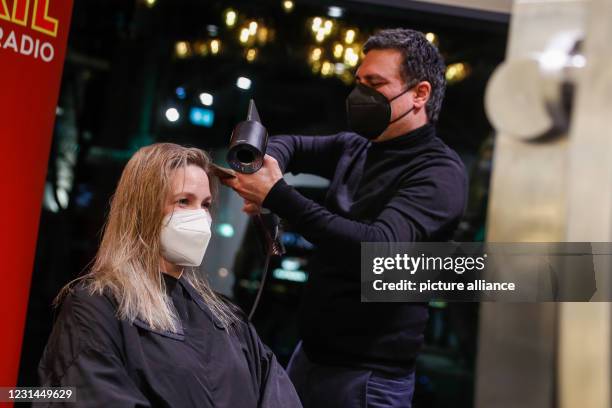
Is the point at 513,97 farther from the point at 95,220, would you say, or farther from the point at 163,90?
the point at 95,220

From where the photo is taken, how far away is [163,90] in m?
3.13

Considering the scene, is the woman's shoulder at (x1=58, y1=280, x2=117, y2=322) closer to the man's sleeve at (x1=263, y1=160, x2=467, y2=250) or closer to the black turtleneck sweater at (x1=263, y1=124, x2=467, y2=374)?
the man's sleeve at (x1=263, y1=160, x2=467, y2=250)

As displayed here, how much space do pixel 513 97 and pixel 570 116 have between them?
187 millimetres

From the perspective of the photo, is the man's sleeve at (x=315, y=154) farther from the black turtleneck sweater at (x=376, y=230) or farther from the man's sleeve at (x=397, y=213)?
the man's sleeve at (x=397, y=213)

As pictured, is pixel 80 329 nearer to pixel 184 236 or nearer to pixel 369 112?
pixel 184 236

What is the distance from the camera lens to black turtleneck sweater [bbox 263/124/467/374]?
2.25 metres

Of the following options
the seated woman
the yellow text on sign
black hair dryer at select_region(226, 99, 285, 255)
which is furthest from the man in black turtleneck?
the yellow text on sign

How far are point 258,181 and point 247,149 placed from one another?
0.10 metres

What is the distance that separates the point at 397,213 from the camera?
7.30ft

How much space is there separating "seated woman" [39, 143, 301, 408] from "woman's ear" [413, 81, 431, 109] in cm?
73

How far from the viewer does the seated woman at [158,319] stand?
1.75 m

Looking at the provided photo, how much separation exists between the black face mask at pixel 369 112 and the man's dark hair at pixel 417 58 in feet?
0.23

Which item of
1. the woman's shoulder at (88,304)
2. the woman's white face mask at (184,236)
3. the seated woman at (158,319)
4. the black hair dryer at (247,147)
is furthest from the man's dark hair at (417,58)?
the woman's shoulder at (88,304)

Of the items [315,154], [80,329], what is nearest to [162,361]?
[80,329]
